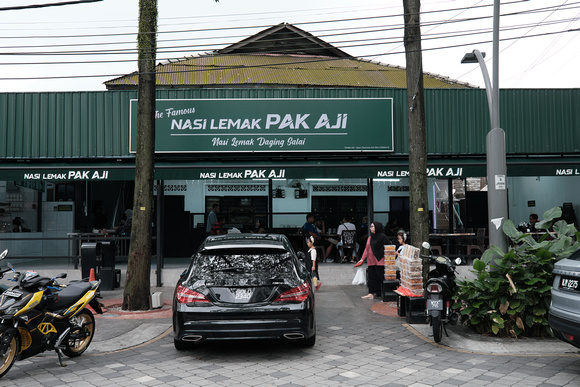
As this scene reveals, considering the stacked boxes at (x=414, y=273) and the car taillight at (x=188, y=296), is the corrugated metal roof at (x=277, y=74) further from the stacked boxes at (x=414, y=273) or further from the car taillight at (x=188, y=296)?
the car taillight at (x=188, y=296)

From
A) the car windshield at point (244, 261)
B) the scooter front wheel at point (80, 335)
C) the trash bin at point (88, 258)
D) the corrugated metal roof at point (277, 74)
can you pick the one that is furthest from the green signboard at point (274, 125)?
the corrugated metal roof at point (277, 74)

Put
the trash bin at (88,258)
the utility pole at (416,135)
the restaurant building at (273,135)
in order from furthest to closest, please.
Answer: the restaurant building at (273,135) → the trash bin at (88,258) → the utility pole at (416,135)

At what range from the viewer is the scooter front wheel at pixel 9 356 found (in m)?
5.77

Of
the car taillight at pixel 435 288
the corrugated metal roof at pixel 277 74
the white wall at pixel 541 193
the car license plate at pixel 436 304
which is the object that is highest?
the corrugated metal roof at pixel 277 74

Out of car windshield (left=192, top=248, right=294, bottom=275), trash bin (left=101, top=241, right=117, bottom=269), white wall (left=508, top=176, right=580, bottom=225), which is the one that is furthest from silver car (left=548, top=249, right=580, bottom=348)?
white wall (left=508, top=176, right=580, bottom=225)

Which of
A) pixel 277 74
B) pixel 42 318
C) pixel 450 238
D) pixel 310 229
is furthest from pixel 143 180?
pixel 277 74

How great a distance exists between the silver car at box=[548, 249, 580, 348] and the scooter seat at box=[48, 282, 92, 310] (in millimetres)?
5851

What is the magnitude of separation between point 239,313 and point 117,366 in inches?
68.2

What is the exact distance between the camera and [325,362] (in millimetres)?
6473

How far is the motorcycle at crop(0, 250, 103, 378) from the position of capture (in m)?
5.84

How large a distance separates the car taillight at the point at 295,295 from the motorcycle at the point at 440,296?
1957 mm

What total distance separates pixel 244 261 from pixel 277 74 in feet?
69.3

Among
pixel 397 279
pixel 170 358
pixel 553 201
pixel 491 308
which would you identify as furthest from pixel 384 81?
pixel 170 358

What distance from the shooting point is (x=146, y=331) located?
27.5 ft
